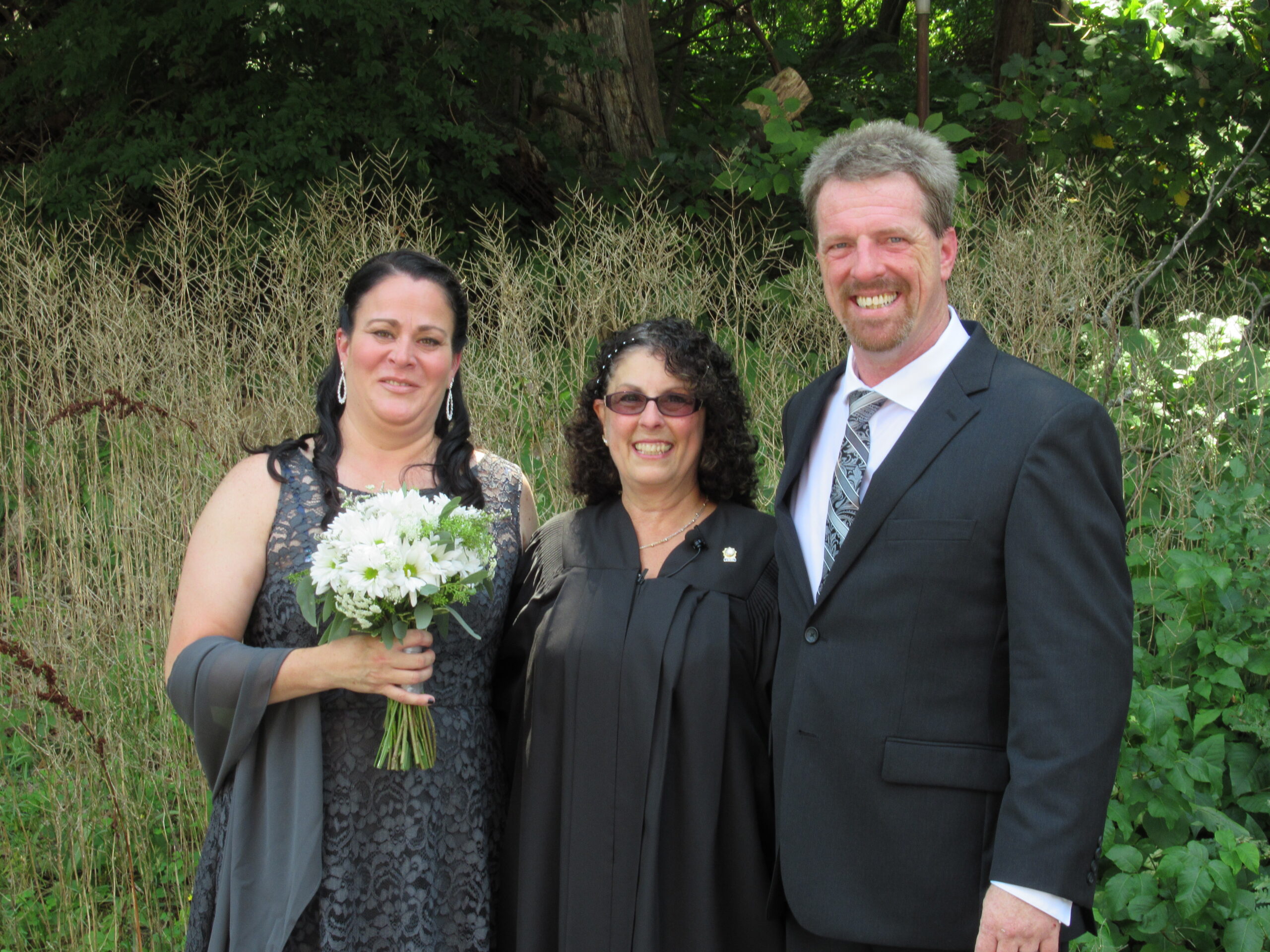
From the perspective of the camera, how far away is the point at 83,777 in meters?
3.95

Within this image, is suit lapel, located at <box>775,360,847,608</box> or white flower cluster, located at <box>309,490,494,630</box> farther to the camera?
suit lapel, located at <box>775,360,847,608</box>

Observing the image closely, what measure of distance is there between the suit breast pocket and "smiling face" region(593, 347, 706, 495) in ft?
2.33

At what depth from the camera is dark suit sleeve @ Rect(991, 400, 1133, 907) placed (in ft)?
5.81

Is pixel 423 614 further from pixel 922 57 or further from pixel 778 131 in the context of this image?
pixel 922 57

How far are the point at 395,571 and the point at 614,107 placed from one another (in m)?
7.63

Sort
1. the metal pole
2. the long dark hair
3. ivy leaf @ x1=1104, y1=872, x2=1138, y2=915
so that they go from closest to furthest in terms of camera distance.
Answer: the long dark hair < ivy leaf @ x1=1104, y1=872, x2=1138, y2=915 < the metal pole

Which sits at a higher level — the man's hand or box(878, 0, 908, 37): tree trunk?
box(878, 0, 908, 37): tree trunk

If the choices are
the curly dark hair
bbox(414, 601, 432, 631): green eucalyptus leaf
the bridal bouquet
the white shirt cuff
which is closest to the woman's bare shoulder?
the bridal bouquet

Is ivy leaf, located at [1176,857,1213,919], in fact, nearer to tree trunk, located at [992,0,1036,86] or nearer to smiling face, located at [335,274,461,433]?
smiling face, located at [335,274,461,433]

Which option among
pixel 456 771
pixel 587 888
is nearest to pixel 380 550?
pixel 456 771

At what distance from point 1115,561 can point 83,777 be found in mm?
3707

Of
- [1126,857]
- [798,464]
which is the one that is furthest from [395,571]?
[1126,857]

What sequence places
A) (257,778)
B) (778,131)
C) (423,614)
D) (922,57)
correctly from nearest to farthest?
(423,614) → (257,778) → (778,131) → (922,57)

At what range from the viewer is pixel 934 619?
6.33ft
